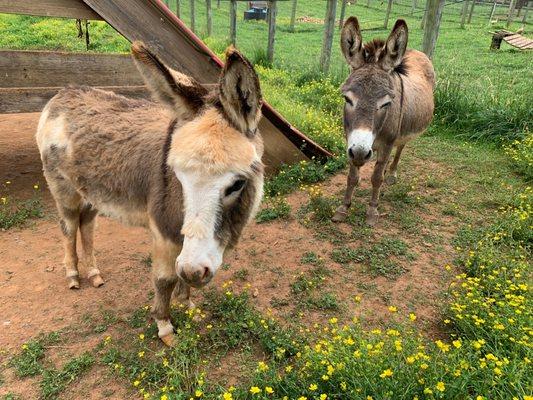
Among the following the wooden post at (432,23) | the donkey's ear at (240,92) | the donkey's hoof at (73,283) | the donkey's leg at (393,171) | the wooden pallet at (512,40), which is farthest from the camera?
the wooden pallet at (512,40)

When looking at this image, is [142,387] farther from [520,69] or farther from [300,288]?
[520,69]

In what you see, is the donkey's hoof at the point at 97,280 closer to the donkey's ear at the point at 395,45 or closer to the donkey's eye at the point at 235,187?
the donkey's eye at the point at 235,187

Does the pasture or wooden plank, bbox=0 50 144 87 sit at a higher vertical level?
wooden plank, bbox=0 50 144 87

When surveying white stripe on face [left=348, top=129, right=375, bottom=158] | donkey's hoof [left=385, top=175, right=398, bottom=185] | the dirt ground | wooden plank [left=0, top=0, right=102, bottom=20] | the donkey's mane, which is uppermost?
wooden plank [left=0, top=0, right=102, bottom=20]

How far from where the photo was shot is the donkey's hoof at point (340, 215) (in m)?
4.26

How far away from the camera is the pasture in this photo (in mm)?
2139

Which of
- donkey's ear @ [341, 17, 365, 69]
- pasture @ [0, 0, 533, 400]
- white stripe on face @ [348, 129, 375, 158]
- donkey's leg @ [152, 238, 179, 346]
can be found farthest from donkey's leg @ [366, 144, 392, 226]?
donkey's leg @ [152, 238, 179, 346]

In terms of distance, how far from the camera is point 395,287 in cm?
327

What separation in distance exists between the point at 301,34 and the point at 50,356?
18394 millimetres

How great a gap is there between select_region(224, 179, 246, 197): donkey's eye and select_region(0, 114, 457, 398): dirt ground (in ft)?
4.43

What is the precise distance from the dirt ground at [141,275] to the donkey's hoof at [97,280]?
4 cm

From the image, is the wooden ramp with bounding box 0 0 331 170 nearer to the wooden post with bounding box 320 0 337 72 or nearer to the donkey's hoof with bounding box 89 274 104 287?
the donkey's hoof with bounding box 89 274 104 287

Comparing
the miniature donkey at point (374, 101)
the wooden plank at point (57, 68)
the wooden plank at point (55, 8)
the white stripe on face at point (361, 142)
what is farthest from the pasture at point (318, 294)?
the wooden plank at point (55, 8)

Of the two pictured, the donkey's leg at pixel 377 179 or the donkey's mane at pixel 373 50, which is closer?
the donkey's mane at pixel 373 50
